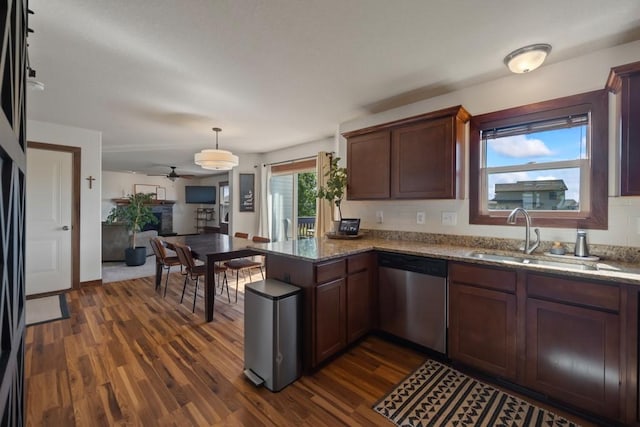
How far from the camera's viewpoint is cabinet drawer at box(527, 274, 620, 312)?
153 centimetres

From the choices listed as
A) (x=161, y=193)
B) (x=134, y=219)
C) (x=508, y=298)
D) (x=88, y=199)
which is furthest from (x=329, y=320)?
(x=161, y=193)

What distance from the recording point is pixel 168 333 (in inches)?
106

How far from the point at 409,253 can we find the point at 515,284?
0.75 meters

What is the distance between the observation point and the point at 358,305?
2.42 m

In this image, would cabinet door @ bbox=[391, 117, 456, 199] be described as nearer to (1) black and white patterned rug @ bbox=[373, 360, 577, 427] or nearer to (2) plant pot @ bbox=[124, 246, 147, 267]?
(1) black and white patterned rug @ bbox=[373, 360, 577, 427]

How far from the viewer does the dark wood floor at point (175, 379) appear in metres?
1.66

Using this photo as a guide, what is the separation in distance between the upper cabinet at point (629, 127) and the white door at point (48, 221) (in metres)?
5.94

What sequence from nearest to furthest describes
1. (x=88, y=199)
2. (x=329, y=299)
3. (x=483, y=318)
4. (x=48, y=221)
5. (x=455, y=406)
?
(x=455, y=406) → (x=483, y=318) → (x=329, y=299) → (x=48, y=221) → (x=88, y=199)

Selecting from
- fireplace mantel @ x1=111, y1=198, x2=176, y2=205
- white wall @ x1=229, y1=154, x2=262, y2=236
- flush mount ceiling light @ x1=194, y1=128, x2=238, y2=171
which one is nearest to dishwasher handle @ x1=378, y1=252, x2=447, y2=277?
flush mount ceiling light @ x1=194, y1=128, x2=238, y2=171

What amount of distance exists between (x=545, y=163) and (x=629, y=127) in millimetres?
634

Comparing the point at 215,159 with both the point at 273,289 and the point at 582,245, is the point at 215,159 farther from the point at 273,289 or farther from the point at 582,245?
the point at 582,245

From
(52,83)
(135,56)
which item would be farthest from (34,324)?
(135,56)

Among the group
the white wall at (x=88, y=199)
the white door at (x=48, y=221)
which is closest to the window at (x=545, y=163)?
the white wall at (x=88, y=199)

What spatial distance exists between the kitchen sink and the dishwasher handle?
0.26m
